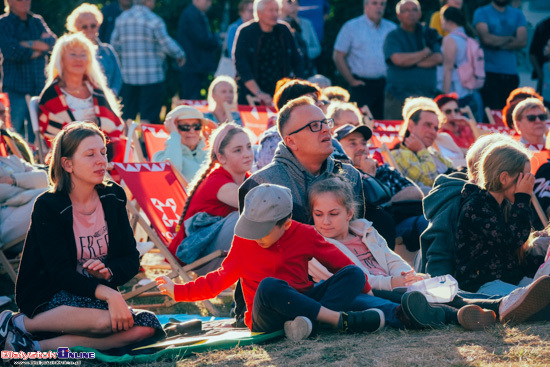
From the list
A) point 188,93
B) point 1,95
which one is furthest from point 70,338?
point 188,93

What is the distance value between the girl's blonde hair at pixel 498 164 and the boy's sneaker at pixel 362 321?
1.21 metres

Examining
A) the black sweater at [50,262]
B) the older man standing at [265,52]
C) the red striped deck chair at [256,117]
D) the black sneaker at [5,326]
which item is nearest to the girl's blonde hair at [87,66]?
the red striped deck chair at [256,117]

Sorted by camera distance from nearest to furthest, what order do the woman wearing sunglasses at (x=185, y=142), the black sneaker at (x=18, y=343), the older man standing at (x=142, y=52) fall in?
the black sneaker at (x=18, y=343) → the woman wearing sunglasses at (x=185, y=142) → the older man standing at (x=142, y=52)

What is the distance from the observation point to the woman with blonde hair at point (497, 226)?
213 inches

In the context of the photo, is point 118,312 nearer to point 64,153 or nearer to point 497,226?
point 64,153

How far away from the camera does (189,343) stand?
489cm

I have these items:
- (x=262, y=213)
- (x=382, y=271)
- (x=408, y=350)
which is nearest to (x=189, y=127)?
(x=382, y=271)

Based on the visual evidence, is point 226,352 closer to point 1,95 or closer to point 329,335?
point 329,335

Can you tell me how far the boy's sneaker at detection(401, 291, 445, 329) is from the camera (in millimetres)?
4805

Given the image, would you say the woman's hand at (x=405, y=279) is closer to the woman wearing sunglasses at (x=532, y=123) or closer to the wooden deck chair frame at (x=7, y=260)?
the wooden deck chair frame at (x=7, y=260)

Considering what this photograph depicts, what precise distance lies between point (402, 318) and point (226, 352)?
0.95m

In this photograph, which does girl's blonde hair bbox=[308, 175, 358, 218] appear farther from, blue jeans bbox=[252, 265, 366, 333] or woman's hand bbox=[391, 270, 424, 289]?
blue jeans bbox=[252, 265, 366, 333]

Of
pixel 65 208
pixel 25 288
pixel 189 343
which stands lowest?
pixel 189 343

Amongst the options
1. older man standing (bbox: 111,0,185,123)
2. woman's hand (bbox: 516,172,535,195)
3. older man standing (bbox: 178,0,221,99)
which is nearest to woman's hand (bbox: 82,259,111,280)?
woman's hand (bbox: 516,172,535,195)
